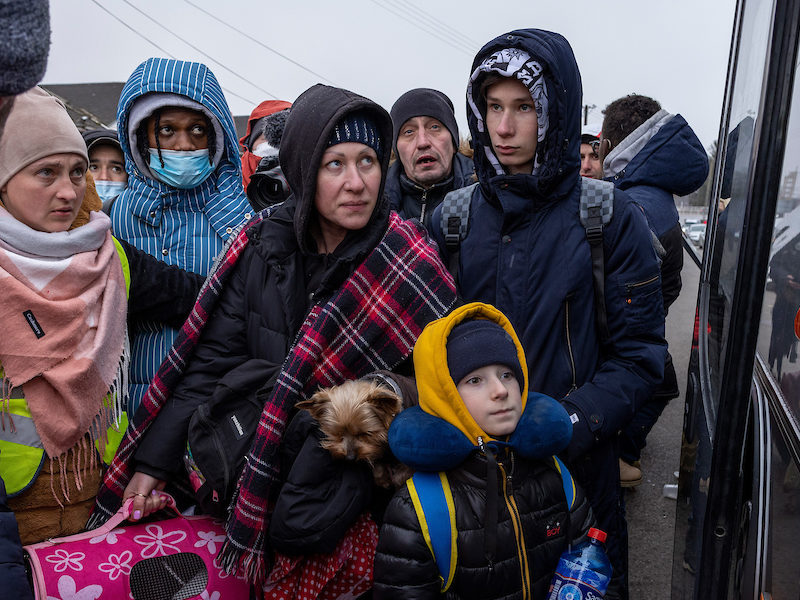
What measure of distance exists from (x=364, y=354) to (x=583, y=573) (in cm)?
85

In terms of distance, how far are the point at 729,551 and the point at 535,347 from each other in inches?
30.4

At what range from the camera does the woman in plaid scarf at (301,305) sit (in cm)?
196

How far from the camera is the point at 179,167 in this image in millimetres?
2938

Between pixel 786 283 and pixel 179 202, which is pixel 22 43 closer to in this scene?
pixel 786 283

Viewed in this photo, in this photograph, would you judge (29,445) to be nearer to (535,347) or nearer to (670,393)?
(535,347)

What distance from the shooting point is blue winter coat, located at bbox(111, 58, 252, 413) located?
2906mm

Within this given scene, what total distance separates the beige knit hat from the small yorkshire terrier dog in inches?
47.9

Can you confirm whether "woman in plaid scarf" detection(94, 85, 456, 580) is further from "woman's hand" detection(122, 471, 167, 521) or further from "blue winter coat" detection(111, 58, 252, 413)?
"blue winter coat" detection(111, 58, 252, 413)

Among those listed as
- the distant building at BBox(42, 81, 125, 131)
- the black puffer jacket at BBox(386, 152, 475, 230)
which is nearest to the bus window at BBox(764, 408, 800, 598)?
the black puffer jacket at BBox(386, 152, 475, 230)

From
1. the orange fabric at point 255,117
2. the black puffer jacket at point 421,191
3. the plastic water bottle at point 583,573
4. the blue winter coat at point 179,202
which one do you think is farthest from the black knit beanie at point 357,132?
the orange fabric at point 255,117

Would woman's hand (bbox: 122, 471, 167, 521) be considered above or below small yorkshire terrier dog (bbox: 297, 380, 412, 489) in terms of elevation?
below

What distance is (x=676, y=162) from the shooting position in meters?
3.30

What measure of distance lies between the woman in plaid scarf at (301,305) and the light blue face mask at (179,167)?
32.9 inches

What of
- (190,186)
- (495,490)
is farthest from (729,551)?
(190,186)
